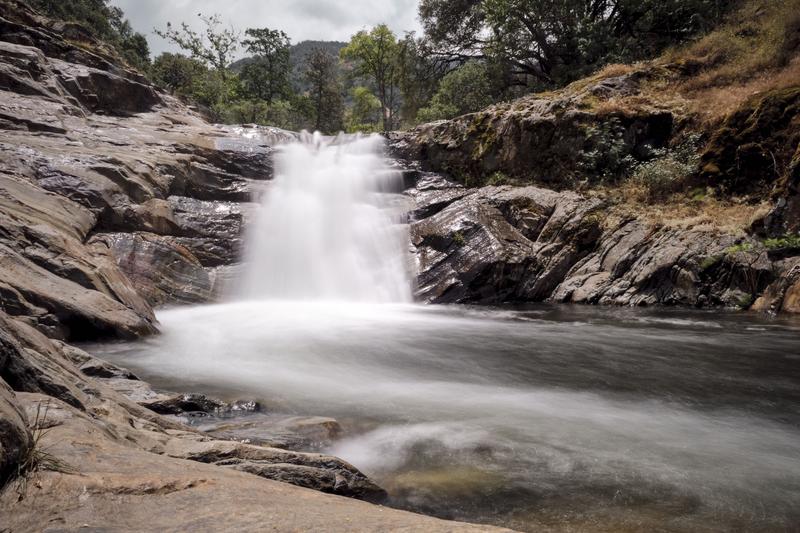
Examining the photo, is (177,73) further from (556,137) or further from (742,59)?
(742,59)

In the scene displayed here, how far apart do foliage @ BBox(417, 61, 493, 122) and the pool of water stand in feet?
56.1

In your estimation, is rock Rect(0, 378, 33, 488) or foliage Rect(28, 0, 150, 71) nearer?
rock Rect(0, 378, 33, 488)

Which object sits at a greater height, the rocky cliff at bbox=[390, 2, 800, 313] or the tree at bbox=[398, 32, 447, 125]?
the tree at bbox=[398, 32, 447, 125]

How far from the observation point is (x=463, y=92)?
25.0 m

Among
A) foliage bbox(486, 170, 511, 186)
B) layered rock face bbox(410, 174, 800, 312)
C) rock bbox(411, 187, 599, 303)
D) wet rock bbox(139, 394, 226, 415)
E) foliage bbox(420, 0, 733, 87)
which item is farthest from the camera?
foliage bbox(420, 0, 733, 87)

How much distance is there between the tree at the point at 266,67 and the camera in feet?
146

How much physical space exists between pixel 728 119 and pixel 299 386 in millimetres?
13540

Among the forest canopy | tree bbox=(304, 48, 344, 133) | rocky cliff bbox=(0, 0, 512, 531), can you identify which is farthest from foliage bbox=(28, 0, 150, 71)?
rocky cliff bbox=(0, 0, 512, 531)

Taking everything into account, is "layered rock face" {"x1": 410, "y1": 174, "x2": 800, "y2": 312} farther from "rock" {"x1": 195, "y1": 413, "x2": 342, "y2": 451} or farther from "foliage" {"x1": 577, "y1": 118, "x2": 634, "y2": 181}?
"rock" {"x1": 195, "y1": 413, "x2": 342, "y2": 451}

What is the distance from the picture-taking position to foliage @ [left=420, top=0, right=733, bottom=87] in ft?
64.9

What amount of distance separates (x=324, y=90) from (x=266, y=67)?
19.5 ft

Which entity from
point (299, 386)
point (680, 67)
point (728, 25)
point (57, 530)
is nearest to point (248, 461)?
point (57, 530)

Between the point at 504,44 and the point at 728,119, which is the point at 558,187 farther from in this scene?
the point at 504,44

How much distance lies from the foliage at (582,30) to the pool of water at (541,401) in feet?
47.8
